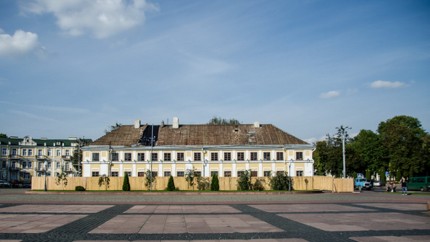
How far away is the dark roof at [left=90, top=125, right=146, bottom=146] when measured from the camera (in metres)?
63.2

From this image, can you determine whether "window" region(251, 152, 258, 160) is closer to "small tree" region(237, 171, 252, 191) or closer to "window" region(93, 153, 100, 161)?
"small tree" region(237, 171, 252, 191)

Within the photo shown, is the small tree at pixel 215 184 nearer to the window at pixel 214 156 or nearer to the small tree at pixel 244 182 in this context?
the small tree at pixel 244 182

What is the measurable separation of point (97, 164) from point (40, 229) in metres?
47.7

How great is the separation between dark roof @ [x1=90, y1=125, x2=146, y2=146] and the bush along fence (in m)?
10.5

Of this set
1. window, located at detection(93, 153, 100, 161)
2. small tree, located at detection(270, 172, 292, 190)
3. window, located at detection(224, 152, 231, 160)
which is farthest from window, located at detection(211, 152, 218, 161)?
window, located at detection(93, 153, 100, 161)

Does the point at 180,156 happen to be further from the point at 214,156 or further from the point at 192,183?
the point at 192,183

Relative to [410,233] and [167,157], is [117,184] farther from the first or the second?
[410,233]

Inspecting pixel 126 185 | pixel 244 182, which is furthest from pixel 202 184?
pixel 126 185

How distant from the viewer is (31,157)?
103625 mm

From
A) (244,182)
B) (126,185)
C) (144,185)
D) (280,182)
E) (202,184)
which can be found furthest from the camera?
(202,184)

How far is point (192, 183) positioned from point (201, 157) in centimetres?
901

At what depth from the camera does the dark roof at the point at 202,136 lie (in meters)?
63.2

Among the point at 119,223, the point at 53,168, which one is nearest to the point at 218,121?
the point at 53,168

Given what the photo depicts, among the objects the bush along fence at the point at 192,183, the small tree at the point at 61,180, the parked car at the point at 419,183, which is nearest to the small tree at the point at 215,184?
the bush along fence at the point at 192,183
